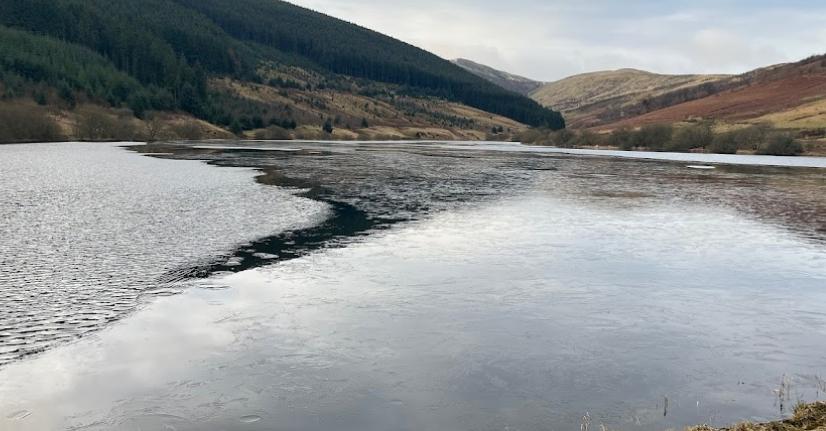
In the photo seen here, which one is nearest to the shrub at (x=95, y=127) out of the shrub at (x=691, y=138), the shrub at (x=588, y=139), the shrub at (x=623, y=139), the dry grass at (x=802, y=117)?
the shrub at (x=588, y=139)

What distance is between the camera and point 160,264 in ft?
66.0

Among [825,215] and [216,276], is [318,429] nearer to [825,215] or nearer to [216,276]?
[216,276]

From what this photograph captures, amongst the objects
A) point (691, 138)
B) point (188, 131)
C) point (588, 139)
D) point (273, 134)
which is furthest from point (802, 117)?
point (188, 131)

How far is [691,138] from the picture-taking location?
122 m

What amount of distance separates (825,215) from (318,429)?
3627cm

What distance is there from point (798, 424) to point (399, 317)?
8718 millimetres

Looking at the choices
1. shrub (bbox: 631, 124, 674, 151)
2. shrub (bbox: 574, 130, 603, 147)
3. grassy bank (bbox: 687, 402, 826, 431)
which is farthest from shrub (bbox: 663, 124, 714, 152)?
grassy bank (bbox: 687, 402, 826, 431)

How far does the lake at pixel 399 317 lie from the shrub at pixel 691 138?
3835 inches

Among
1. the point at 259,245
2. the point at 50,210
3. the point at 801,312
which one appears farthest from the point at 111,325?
the point at 50,210

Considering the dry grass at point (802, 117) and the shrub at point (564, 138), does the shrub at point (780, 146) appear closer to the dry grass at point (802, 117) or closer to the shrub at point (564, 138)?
the dry grass at point (802, 117)

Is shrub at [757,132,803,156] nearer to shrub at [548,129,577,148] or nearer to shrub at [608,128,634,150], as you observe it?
shrub at [608,128,634,150]

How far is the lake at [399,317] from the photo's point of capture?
10.3m

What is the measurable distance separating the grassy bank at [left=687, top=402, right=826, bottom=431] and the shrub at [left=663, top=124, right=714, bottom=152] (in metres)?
124

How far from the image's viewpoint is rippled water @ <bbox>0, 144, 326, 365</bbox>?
48.3ft
